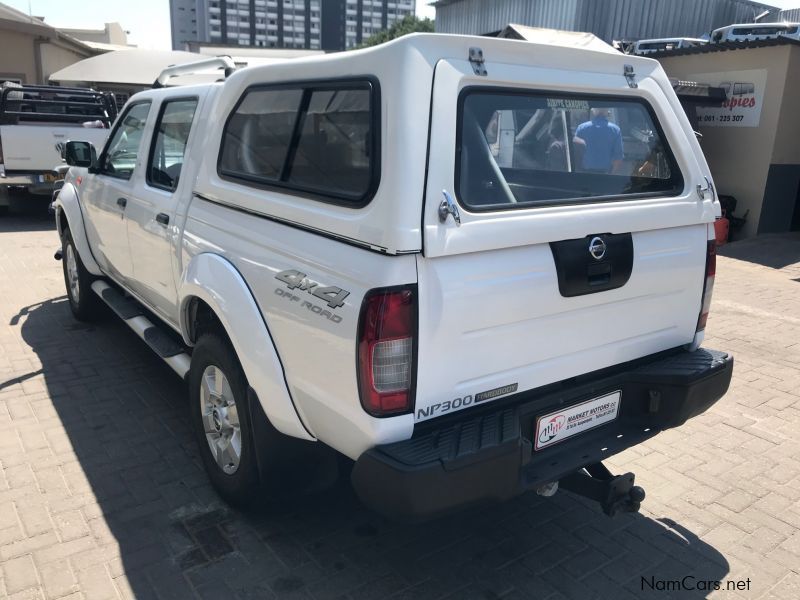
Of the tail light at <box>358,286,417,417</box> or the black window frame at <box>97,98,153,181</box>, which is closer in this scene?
the tail light at <box>358,286,417,417</box>

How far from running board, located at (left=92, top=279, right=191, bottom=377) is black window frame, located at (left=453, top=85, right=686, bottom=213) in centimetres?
202

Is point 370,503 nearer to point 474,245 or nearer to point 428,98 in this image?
point 474,245

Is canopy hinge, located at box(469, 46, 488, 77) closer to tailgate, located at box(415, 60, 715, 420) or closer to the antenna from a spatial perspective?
tailgate, located at box(415, 60, 715, 420)

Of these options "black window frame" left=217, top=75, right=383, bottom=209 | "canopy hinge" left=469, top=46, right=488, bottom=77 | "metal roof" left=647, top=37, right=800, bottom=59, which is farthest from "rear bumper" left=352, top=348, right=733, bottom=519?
"metal roof" left=647, top=37, right=800, bottom=59

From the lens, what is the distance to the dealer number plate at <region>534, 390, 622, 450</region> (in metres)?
2.57

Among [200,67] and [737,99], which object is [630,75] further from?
[737,99]

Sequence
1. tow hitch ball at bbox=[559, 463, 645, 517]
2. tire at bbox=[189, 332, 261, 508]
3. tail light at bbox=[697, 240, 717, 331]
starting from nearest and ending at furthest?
1. tow hitch ball at bbox=[559, 463, 645, 517]
2. tire at bbox=[189, 332, 261, 508]
3. tail light at bbox=[697, 240, 717, 331]

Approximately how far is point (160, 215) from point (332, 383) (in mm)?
1923

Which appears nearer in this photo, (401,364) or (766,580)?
(401,364)

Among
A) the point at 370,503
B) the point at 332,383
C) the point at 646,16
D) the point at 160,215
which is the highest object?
the point at 646,16

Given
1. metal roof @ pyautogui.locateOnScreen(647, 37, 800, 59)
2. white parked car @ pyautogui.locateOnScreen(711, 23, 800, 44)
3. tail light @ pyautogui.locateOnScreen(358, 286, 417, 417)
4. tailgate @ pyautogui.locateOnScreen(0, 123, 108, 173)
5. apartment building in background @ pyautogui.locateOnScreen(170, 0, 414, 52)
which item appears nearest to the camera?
tail light @ pyautogui.locateOnScreen(358, 286, 417, 417)

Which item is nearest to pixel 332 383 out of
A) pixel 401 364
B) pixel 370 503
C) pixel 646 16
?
pixel 401 364

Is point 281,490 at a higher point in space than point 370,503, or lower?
lower

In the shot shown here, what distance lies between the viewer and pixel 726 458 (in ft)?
12.5
